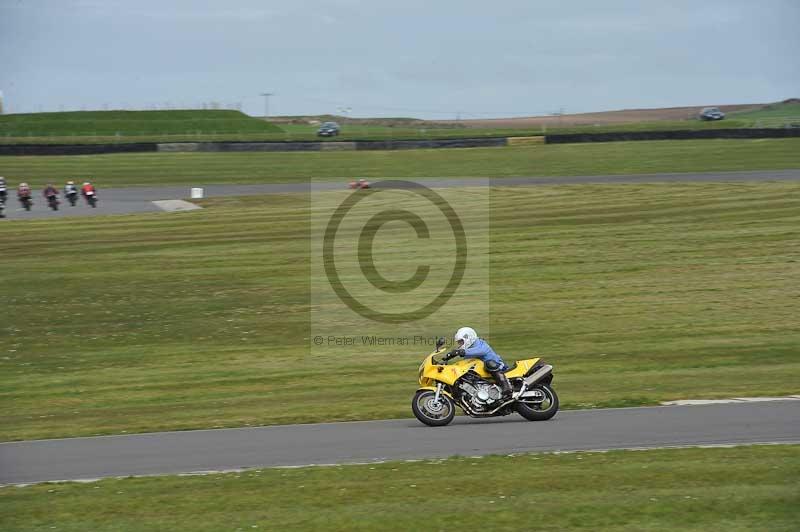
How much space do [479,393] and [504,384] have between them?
1.44 feet

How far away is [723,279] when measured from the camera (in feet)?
88.2

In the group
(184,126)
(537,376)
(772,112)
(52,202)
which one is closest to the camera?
(537,376)

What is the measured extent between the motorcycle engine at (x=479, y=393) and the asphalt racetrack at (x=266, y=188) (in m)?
31.6

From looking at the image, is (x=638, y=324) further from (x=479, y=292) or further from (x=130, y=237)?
(x=130, y=237)

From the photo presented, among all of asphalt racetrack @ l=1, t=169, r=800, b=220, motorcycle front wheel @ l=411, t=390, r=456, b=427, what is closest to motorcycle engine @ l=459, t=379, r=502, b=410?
motorcycle front wheel @ l=411, t=390, r=456, b=427

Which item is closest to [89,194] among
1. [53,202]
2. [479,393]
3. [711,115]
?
[53,202]

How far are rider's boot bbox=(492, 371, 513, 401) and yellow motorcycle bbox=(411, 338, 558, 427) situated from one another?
51mm

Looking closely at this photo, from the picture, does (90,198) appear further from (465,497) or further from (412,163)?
(465,497)

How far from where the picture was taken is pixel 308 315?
2502cm

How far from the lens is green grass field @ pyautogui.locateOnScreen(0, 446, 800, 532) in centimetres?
952

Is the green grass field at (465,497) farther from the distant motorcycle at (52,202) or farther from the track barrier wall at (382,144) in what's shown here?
the track barrier wall at (382,144)

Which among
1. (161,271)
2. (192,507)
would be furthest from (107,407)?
(161,271)

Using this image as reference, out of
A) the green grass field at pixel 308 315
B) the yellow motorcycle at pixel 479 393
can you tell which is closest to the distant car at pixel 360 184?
the green grass field at pixel 308 315

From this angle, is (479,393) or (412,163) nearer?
(479,393)
